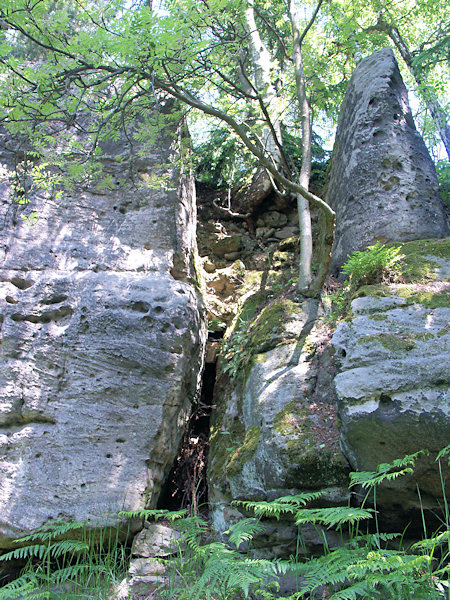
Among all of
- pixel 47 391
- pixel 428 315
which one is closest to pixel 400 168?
pixel 428 315

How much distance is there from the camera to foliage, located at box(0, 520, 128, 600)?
11.7 feet

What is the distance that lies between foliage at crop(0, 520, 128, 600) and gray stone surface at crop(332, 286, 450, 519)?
8.25 feet

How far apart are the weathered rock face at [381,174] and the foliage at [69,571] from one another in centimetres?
470

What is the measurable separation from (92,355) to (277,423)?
2.75 m

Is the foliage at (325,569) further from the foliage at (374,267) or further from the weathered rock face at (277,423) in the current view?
the foliage at (374,267)

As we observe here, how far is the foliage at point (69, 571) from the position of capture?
3553mm

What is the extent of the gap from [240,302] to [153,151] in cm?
320

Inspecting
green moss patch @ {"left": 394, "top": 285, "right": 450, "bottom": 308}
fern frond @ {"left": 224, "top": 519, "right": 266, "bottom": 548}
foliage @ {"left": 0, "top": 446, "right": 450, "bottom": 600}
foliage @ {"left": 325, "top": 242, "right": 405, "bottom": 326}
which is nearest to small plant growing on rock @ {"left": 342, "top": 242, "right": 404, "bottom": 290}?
foliage @ {"left": 325, "top": 242, "right": 405, "bottom": 326}

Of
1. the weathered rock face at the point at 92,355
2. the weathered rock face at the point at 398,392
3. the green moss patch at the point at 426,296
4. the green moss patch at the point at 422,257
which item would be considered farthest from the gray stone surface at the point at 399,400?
the weathered rock face at the point at 92,355

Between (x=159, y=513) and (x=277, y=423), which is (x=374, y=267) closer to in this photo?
(x=277, y=423)

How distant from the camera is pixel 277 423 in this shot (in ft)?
15.4

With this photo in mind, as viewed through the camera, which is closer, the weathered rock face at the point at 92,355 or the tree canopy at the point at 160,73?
the tree canopy at the point at 160,73

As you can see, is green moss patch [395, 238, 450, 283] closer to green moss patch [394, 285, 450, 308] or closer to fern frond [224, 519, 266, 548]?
green moss patch [394, 285, 450, 308]

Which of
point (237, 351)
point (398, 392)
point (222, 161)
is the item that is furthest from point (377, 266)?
point (222, 161)
